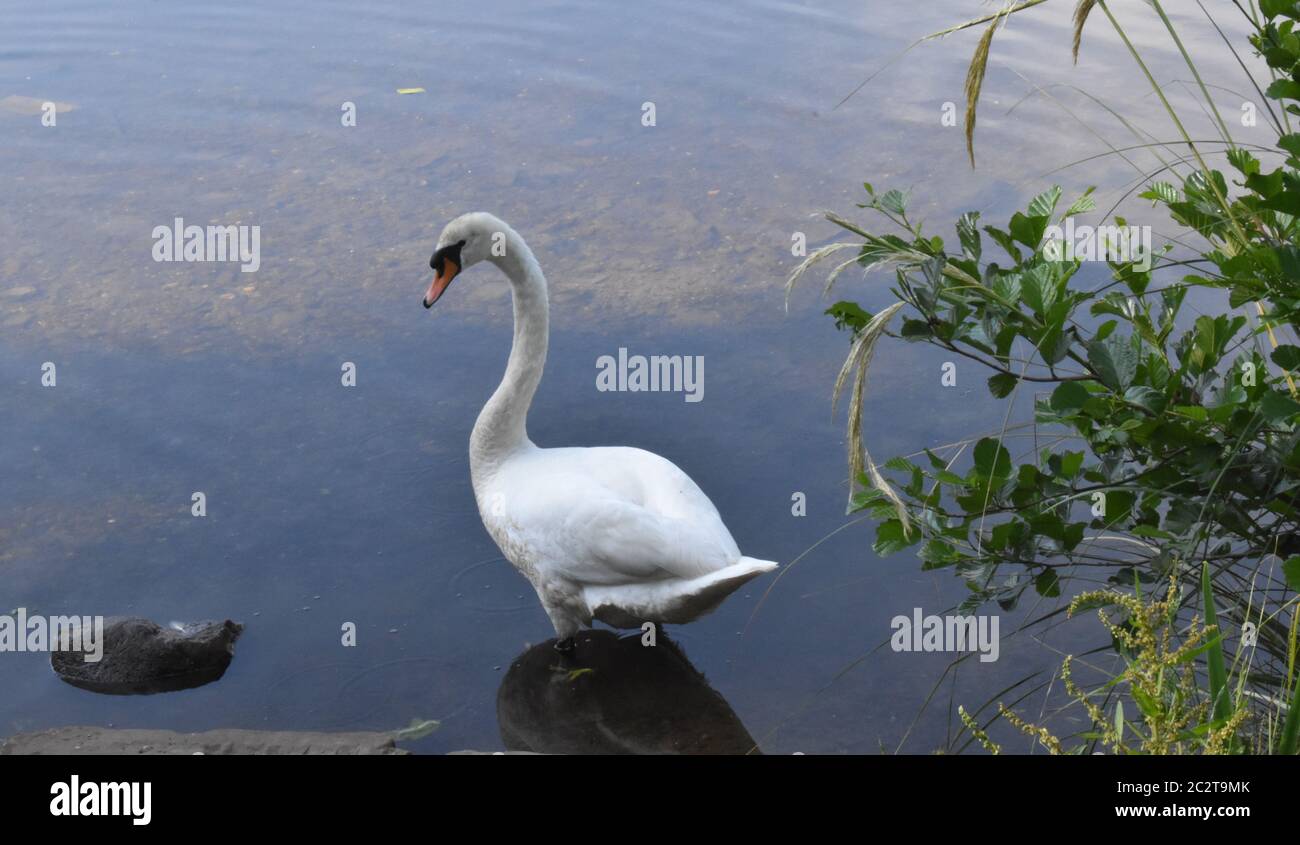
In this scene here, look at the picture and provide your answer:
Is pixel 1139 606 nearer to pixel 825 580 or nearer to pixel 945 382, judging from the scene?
pixel 825 580

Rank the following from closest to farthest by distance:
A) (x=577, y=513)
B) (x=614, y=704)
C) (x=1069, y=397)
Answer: (x=1069, y=397), (x=577, y=513), (x=614, y=704)

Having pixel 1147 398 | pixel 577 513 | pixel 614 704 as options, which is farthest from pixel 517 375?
pixel 1147 398

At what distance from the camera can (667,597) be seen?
4227 millimetres

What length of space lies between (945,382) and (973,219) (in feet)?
9.64

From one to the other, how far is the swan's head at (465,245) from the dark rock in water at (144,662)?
1.38m

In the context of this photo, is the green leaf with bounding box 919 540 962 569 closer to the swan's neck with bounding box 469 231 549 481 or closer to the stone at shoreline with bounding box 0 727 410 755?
the stone at shoreline with bounding box 0 727 410 755

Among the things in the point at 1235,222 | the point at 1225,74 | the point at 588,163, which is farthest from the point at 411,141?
the point at 1235,222

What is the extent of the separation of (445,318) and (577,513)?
2.45 m

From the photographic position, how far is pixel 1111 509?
2.96m

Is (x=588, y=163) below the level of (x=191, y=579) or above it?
above

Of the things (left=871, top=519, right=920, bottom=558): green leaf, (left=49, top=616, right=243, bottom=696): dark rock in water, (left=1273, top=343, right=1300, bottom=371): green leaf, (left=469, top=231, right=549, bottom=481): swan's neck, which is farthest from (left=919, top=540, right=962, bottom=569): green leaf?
(left=49, top=616, right=243, bottom=696): dark rock in water

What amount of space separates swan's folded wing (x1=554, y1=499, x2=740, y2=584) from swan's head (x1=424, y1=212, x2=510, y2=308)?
99 cm

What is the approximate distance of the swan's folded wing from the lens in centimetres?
415

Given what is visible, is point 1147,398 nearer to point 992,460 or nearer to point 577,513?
point 992,460
